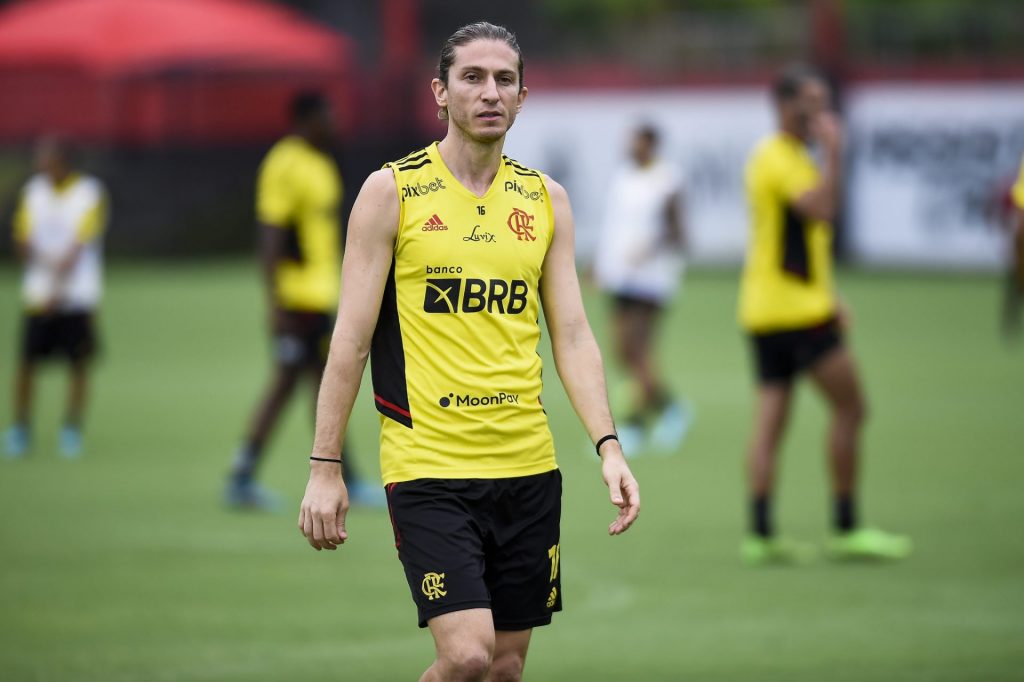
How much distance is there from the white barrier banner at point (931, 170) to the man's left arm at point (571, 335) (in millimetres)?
22544

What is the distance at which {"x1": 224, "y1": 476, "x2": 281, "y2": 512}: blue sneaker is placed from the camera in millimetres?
10719

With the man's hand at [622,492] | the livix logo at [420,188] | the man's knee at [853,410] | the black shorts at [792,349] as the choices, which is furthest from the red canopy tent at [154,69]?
the man's hand at [622,492]

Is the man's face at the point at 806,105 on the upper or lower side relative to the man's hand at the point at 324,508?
A: upper

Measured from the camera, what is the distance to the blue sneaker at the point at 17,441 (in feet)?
42.1

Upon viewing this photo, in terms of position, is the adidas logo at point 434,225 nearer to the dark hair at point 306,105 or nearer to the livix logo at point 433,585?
the livix logo at point 433,585

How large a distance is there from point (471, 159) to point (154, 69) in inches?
1162

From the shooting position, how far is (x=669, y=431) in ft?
44.6

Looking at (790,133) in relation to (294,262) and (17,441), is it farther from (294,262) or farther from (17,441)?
(17,441)

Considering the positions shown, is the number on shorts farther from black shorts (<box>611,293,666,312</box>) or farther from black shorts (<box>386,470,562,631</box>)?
black shorts (<box>611,293,666,312</box>)

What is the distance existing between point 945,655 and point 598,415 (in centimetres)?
283

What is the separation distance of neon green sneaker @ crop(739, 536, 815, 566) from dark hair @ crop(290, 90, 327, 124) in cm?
387

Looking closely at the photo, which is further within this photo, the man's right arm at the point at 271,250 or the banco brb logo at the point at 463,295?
the man's right arm at the point at 271,250

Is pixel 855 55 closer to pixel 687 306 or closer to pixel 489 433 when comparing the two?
pixel 687 306

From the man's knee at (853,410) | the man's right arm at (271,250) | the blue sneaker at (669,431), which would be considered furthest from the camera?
the blue sneaker at (669,431)
